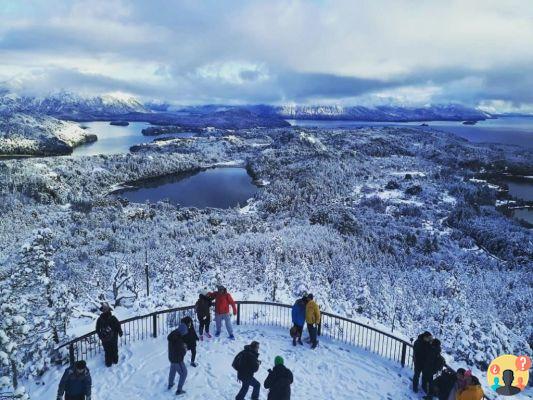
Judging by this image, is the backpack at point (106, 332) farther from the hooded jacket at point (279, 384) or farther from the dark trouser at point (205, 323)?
the hooded jacket at point (279, 384)

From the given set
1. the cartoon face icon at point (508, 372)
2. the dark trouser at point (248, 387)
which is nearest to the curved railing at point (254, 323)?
the cartoon face icon at point (508, 372)

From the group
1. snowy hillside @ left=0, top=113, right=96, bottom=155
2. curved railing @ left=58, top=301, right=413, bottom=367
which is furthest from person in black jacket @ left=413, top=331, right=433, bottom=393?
snowy hillside @ left=0, top=113, right=96, bottom=155

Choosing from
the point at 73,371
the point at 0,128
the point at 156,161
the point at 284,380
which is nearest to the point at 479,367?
the point at 284,380

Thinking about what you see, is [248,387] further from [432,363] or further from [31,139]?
[31,139]

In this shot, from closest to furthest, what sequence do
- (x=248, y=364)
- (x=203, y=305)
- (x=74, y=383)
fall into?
(x=74, y=383)
(x=248, y=364)
(x=203, y=305)

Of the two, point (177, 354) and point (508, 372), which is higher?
point (508, 372)

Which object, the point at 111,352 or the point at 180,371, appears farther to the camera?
the point at 111,352

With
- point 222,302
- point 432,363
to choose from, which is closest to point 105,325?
point 222,302

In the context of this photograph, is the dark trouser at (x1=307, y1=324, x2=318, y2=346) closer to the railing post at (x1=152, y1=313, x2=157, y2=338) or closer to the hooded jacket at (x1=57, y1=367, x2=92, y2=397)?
the railing post at (x1=152, y1=313, x2=157, y2=338)

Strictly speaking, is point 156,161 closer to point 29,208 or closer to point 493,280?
point 29,208
